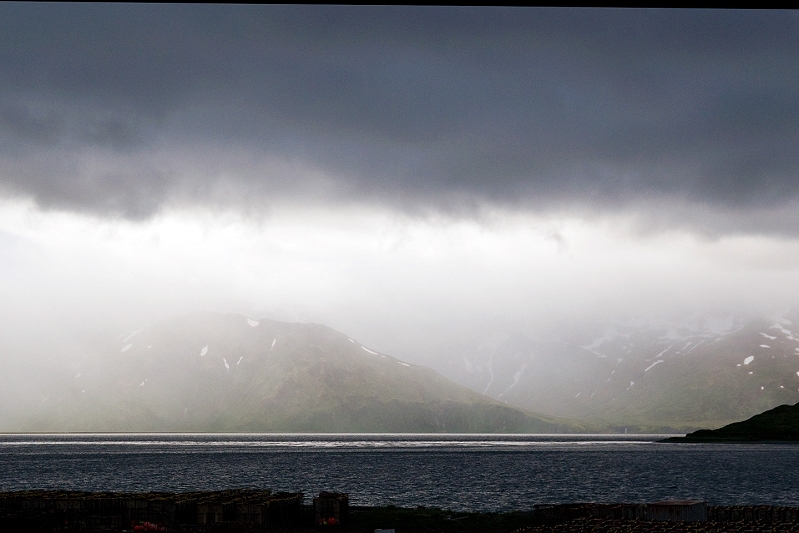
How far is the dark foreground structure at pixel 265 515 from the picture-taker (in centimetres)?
6488

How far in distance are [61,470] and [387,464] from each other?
75.3m

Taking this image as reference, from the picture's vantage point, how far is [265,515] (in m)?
68.2

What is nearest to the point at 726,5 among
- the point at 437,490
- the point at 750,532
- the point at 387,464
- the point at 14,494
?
the point at 750,532

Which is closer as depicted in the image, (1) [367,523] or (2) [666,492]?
(1) [367,523]

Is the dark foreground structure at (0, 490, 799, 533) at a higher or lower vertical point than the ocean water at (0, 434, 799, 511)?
higher

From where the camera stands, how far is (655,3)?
9.24 m

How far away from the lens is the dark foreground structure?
6488 centimetres

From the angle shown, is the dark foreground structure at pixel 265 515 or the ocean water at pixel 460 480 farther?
the ocean water at pixel 460 480

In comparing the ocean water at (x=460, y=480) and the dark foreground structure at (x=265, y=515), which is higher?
the dark foreground structure at (x=265, y=515)

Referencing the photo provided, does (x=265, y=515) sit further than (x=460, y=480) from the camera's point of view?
No

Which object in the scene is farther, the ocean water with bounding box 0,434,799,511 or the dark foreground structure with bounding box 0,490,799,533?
the ocean water with bounding box 0,434,799,511

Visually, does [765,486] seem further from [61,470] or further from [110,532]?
[61,470]

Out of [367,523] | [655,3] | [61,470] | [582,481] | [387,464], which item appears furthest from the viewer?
[387,464]

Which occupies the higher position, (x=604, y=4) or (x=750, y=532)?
(x=604, y=4)
